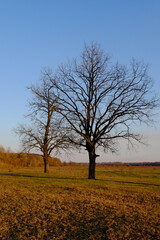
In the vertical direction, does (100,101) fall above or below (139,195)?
above

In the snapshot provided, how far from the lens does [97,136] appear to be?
21719 millimetres

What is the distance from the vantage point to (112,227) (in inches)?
287

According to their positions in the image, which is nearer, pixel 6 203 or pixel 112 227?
pixel 112 227

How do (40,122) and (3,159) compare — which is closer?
(40,122)

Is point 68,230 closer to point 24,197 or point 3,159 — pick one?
point 24,197

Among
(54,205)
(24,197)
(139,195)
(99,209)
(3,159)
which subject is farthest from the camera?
(3,159)

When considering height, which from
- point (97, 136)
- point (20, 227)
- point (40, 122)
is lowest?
point (20, 227)

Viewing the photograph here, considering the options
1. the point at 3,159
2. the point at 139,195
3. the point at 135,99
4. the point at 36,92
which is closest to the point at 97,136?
the point at 135,99

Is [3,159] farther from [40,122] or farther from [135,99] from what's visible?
[135,99]

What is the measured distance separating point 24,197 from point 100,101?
1284 centimetres

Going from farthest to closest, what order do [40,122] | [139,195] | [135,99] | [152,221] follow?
[40,122]
[135,99]
[139,195]
[152,221]

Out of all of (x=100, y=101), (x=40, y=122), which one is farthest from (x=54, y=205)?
(x=40, y=122)

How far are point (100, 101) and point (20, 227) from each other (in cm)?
1617

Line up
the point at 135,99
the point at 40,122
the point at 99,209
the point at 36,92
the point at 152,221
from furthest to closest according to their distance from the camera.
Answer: the point at 40,122
the point at 36,92
the point at 135,99
the point at 99,209
the point at 152,221
